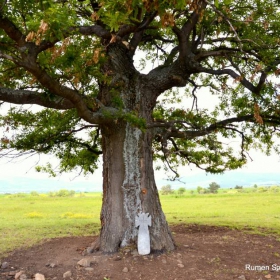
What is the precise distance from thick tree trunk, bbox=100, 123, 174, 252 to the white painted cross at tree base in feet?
0.68

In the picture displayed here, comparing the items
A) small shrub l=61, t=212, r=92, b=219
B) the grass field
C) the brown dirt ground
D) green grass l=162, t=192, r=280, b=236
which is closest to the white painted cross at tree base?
Result: the brown dirt ground

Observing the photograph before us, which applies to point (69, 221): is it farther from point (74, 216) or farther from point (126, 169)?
point (126, 169)

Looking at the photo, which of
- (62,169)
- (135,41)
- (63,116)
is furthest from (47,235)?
(135,41)

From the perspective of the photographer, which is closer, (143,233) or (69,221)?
(143,233)

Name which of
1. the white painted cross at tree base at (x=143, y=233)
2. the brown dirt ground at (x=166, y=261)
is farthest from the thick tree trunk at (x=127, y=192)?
the brown dirt ground at (x=166, y=261)

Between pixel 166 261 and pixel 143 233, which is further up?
pixel 143 233

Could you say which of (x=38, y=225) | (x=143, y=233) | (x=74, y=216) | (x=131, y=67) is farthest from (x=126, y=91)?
(x=74, y=216)

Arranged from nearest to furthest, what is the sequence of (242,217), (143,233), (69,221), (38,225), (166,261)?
(166,261)
(143,233)
(38,225)
(69,221)
(242,217)

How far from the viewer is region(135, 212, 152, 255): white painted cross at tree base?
25.2ft

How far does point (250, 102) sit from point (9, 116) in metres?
→ 7.15


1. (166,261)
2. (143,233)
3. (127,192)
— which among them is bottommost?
(166,261)

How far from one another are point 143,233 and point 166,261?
0.83 metres

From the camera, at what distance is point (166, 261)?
24.0 feet

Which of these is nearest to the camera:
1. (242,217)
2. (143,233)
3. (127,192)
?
(143,233)
